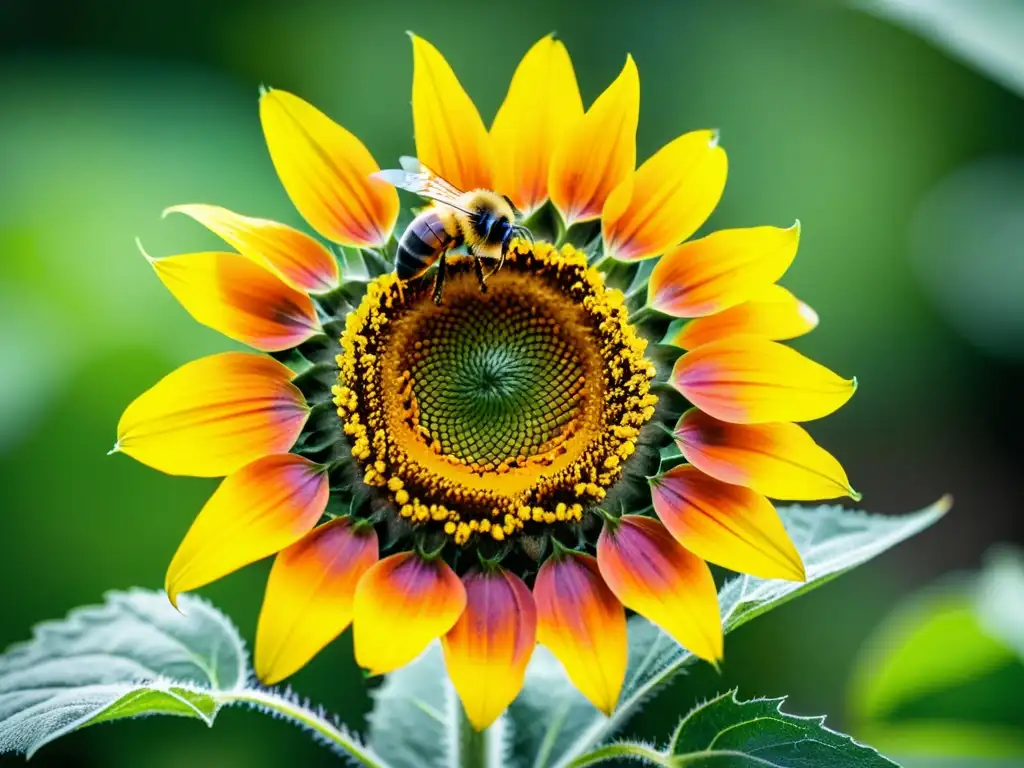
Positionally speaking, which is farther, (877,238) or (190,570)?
(877,238)

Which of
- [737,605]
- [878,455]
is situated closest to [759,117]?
[878,455]

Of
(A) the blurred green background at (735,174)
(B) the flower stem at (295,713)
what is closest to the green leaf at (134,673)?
(B) the flower stem at (295,713)

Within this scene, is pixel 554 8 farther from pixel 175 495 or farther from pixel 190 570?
pixel 190 570

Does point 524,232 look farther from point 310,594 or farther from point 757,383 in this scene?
point 310,594

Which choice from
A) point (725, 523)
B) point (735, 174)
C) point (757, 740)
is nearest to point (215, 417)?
point (725, 523)

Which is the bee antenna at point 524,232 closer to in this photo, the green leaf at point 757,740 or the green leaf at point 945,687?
the green leaf at point 757,740

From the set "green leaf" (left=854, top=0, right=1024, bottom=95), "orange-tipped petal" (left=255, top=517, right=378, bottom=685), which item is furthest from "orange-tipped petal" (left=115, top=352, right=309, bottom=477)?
"green leaf" (left=854, top=0, right=1024, bottom=95)
